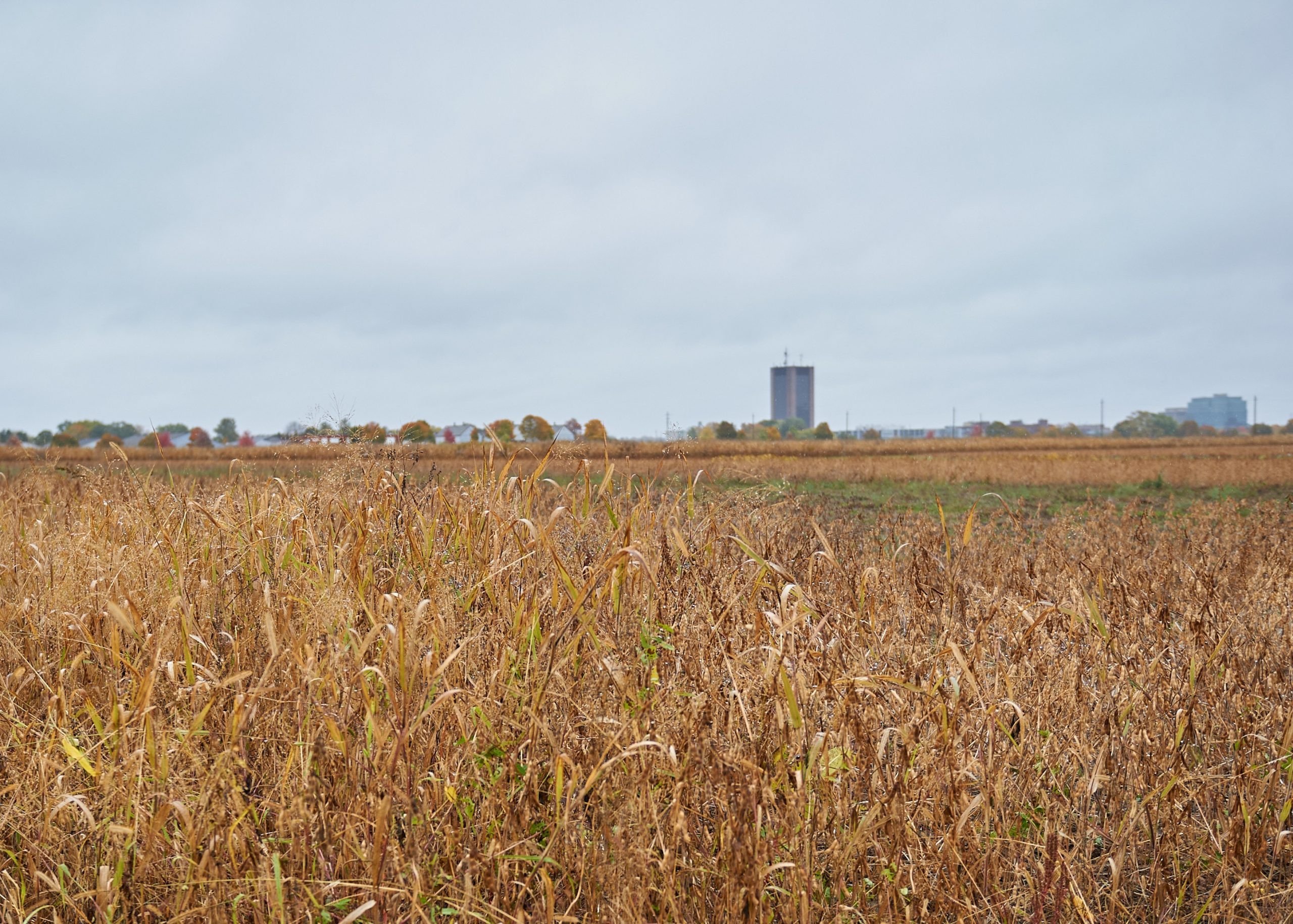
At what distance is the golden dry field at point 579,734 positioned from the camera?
1.80 m

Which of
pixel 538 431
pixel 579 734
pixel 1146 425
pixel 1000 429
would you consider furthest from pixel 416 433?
pixel 1146 425

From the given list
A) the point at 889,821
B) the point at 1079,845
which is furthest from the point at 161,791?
the point at 1079,845

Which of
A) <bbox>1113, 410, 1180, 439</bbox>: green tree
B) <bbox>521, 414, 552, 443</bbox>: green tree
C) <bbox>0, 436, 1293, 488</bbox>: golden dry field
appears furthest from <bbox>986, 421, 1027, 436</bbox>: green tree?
<bbox>521, 414, 552, 443</bbox>: green tree

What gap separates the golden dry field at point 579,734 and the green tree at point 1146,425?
163568mm

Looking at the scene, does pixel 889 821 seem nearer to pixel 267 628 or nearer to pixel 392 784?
pixel 392 784

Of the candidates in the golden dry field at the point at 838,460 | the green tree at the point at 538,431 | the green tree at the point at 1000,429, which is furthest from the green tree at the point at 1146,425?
the green tree at the point at 538,431

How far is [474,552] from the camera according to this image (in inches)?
126

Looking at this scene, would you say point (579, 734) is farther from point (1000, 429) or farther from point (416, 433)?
point (1000, 429)

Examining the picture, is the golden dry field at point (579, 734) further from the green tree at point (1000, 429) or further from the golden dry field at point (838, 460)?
the green tree at point (1000, 429)

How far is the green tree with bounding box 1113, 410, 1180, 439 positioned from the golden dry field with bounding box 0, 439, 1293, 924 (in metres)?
164

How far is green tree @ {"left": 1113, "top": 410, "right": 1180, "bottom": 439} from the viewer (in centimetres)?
14300

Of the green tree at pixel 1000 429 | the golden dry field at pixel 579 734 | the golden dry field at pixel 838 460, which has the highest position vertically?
the green tree at pixel 1000 429

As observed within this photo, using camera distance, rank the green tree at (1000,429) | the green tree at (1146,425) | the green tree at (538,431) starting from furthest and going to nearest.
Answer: the green tree at (1146,425) → the green tree at (1000,429) → the green tree at (538,431)

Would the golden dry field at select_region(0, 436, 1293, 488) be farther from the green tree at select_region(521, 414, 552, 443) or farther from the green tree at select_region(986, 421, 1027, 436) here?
the green tree at select_region(986, 421, 1027, 436)
